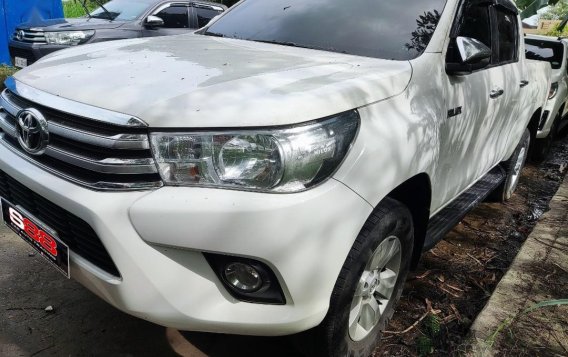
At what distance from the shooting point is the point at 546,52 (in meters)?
7.23

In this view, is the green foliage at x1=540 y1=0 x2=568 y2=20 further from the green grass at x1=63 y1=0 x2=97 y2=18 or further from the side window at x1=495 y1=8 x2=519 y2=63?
the green grass at x1=63 y1=0 x2=97 y2=18

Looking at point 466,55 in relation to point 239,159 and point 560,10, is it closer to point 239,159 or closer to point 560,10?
point 239,159

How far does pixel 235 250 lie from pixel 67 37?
246 inches

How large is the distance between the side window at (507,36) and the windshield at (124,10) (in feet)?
17.2

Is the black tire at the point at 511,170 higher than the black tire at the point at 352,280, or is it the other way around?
the black tire at the point at 352,280

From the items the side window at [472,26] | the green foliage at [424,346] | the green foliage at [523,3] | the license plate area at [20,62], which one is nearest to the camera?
the green foliage at [424,346]

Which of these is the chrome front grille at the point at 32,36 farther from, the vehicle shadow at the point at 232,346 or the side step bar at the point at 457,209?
the side step bar at the point at 457,209

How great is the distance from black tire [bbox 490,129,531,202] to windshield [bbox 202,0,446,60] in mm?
2091

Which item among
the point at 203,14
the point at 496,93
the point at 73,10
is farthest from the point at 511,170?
the point at 73,10

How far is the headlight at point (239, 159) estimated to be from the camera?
1.65m

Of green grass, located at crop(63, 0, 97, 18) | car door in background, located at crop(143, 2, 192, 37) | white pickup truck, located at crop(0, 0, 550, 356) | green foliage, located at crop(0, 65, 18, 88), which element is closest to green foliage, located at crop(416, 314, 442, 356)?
white pickup truck, located at crop(0, 0, 550, 356)

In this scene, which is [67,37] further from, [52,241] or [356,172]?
[356,172]

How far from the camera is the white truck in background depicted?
601 centimetres

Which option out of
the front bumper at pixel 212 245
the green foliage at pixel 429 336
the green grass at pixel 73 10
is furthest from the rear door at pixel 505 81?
the green grass at pixel 73 10
